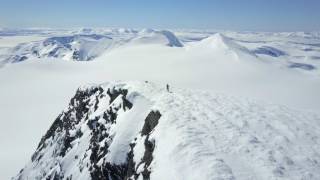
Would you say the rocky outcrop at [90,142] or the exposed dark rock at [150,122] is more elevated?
the exposed dark rock at [150,122]

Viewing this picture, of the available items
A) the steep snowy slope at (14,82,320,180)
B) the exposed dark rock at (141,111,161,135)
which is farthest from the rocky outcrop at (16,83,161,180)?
the steep snowy slope at (14,82,320,180)

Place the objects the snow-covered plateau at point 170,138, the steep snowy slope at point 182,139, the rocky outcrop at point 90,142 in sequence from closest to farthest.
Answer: the steep snowy slope at point 182,139 < the snow-covered plateau at point 170,138 < the rocky outcrop at point 90,142

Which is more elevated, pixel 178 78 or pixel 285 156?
pixel 285 156

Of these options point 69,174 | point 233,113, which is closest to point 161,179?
point 233,113

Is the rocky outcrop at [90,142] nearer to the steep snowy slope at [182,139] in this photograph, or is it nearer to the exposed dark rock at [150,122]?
the exposed dark rock at [150,122]

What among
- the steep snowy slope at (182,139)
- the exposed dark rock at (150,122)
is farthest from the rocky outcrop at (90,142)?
the steep snowy slope at (182,139)

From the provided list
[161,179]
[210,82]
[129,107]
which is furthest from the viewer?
[210,82]

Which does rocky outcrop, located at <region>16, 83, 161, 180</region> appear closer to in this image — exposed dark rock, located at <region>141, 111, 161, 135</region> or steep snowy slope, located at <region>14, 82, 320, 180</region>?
exposed dark rock, located at <region>141, 111, 161, 135</region>

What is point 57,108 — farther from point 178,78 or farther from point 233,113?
point 233,113

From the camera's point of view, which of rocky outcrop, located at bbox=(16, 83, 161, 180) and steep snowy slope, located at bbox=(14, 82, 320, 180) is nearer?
steep snowy slope, located at bbox=(14, 82, 320, 180)
